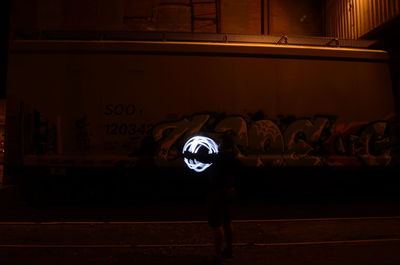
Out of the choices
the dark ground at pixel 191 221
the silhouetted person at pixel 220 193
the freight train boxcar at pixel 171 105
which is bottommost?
the dark ground at pixel 191 221

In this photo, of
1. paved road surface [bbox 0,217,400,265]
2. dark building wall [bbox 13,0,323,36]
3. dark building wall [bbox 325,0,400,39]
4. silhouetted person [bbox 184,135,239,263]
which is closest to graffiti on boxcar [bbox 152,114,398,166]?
paved road surface [bbox 0,217,400,265]

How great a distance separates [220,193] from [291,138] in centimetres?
402

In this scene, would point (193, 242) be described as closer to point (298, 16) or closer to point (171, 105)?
point (171, 105)

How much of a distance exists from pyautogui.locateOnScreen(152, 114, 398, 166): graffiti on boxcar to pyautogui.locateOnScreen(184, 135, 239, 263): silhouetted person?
3223 millimetres

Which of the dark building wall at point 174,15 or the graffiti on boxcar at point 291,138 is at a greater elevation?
the dark building wall at point 174,15

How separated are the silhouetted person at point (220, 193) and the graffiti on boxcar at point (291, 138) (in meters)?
3.22

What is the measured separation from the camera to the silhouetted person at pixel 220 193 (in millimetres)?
4371

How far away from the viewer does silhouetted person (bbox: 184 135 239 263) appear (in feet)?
14.3

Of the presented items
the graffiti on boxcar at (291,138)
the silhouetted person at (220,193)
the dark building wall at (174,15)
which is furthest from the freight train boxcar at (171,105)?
the dark building wall at (174,15)

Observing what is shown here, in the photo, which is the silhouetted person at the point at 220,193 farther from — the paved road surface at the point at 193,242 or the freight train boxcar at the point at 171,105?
the freight train boxcar at the point at 171,105

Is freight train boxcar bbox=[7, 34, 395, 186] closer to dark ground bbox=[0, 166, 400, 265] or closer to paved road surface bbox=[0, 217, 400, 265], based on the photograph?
dark ground bbox=[0, 166, 400, 265]

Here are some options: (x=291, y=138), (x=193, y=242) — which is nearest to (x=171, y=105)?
(x=291, y=138)

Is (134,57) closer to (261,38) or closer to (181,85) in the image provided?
(181,85)

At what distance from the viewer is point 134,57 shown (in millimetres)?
7828
